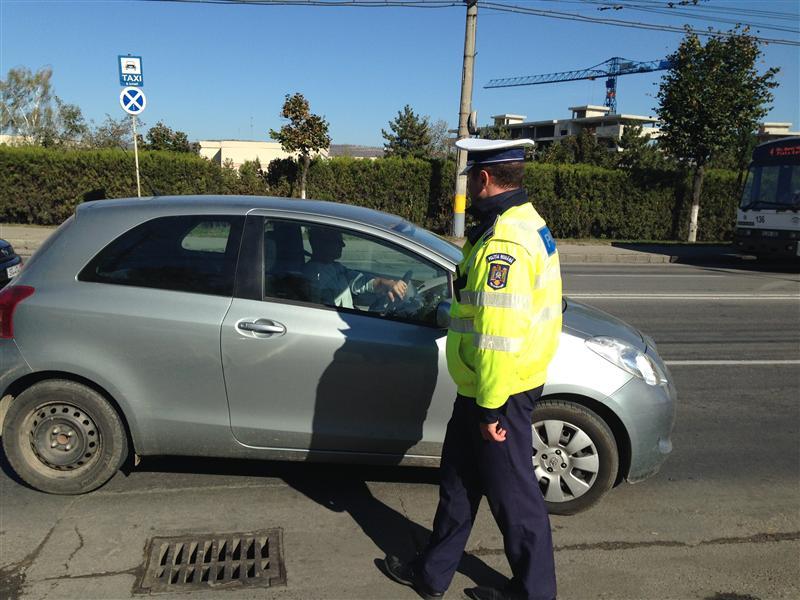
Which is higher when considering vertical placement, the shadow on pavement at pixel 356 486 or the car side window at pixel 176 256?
the car side window at pixel 176 256

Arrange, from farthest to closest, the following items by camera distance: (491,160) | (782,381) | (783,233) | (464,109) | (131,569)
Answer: (464,109) < (783,233) < (782,381) < (131,569) < (491,160)

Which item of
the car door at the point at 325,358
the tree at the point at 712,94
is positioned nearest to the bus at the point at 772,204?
the tree at the point at 712,94

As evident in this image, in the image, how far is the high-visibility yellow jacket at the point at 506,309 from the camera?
2461 mm

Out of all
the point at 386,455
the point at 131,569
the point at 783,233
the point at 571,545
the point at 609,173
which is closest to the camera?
the point at 131,569

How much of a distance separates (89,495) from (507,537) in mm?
2427

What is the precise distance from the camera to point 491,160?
103 inches

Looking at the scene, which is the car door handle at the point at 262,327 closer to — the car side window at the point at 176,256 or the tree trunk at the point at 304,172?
the car side window at the point at 176,256

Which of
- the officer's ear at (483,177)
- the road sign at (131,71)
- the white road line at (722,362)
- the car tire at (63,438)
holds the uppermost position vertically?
the road sign at (131,71)

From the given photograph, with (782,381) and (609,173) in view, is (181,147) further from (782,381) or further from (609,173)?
(782,381)

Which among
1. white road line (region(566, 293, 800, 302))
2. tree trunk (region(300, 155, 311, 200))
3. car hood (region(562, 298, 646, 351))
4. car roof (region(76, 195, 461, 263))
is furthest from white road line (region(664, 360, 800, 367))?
tree trunk (region(300, 155, 311, 200))

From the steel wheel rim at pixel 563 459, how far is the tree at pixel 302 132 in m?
17.3

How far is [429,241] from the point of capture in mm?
4039

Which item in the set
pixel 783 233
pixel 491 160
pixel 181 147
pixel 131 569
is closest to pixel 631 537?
pixel 491 160

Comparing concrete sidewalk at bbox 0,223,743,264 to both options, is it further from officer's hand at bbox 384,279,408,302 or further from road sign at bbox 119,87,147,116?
officer's hand at bbox 384,279,408,302
